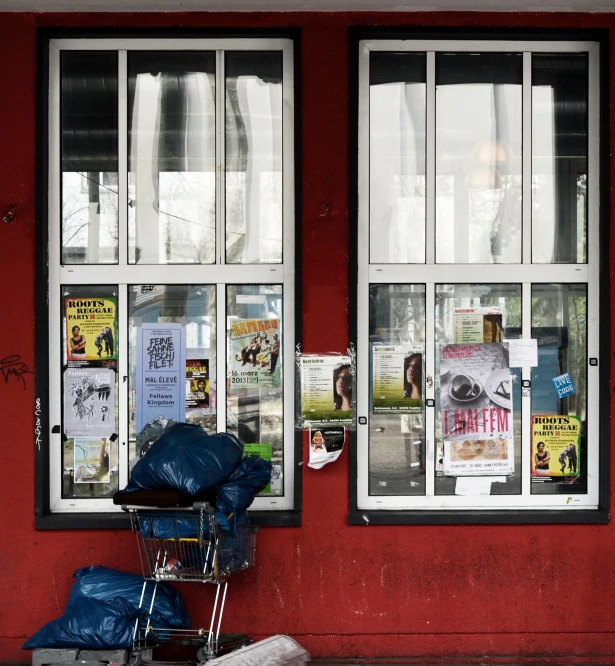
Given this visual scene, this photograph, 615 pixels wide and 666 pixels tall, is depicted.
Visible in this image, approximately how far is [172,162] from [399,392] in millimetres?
2254

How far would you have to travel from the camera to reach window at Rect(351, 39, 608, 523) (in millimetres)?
6043

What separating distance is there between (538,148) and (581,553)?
2820mm

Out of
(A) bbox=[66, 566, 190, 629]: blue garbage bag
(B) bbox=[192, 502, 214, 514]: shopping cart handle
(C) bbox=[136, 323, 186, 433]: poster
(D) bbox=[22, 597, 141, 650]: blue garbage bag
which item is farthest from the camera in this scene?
(C) bbox=[136, 323, 186, 433]: poster

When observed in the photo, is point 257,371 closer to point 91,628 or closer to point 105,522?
point 105,522

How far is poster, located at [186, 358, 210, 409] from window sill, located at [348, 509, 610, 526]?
1.28 m

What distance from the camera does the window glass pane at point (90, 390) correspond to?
6.02 meters

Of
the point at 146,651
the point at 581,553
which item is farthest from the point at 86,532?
the point at 581,553

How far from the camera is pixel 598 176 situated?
6.04 m

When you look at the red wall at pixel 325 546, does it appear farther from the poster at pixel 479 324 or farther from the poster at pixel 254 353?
the poster at pixel 479 324

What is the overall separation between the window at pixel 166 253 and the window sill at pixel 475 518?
→ 1.81ft

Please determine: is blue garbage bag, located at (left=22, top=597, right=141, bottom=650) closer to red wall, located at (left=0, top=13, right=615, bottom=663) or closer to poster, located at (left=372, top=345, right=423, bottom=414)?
red wall, located at (left=0, top=13, right=615, bottom=663)

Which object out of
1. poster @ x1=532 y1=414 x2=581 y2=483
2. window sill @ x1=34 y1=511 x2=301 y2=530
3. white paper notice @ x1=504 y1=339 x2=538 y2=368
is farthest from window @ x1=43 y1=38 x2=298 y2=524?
poster @ x1=532 y1=414 x2=581 y2=483

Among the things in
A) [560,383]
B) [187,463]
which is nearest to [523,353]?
[560,383]

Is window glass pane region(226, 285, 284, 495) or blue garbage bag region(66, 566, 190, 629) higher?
window glass pane region(226, 285, 284, 495)
